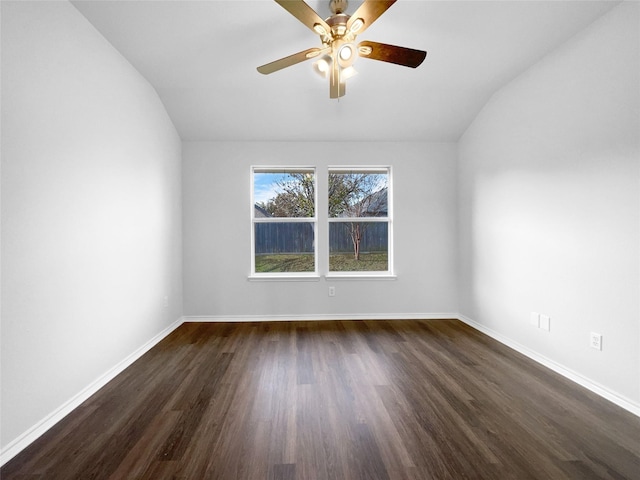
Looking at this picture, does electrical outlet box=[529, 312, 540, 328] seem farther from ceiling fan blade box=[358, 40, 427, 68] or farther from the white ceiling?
ceiling fan blade box=[358, 40, 427, 68]

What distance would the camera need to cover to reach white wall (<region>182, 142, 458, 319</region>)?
13.0 feet

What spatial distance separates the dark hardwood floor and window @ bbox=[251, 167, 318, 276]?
149 cm

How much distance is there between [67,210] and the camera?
200 cm

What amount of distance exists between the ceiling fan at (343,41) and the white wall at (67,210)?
1.33 meters

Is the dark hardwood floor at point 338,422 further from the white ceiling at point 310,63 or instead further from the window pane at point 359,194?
the white ceiling at point 310,63

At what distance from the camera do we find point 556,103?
8.31 ft

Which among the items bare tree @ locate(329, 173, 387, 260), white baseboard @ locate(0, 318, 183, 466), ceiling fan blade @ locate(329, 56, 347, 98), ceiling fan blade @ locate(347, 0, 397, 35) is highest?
ceiling fan blade @ locate(347, 0, 397, 35)

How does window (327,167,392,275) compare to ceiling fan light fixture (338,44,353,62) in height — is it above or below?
below

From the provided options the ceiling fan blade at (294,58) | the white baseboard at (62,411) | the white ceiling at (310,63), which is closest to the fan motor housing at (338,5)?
the white ceiling at (310,63)

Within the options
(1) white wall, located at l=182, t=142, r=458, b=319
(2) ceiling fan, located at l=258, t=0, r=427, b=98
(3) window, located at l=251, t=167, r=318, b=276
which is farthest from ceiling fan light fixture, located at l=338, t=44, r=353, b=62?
(3) window, located at l=251, t=167, r=318, b=276

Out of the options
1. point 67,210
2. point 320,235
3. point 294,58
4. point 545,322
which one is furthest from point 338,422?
point 320,235

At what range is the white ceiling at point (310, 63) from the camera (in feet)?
7.45

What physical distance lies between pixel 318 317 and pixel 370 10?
3.34m

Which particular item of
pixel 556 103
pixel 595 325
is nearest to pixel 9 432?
pixel 595 325
